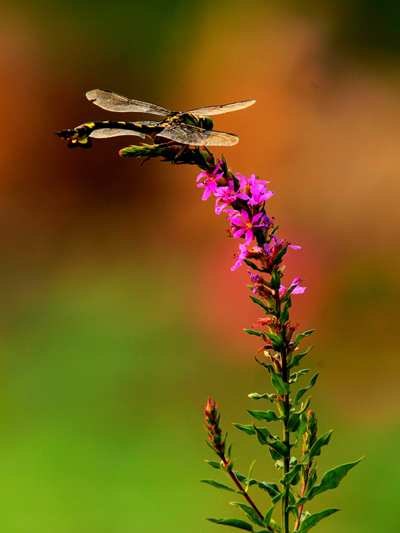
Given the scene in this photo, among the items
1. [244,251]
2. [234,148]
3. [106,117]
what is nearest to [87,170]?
[106,117]

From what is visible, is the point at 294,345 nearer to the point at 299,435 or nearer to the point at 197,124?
the point at 299,435

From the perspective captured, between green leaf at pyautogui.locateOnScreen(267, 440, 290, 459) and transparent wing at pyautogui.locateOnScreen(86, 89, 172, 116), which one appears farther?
transparent wing at pyautogui.locateOnScreen(86, 89, 172, 116)

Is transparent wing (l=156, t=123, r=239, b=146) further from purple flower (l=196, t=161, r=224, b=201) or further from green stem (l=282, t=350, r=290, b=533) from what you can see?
green stem (l=282, t=350, r=290, b=533)

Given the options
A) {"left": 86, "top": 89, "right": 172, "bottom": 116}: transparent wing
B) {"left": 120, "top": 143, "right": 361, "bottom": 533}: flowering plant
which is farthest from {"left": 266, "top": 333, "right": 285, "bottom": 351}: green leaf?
{"left": 86, "top": 89, "right": 172, "bottom": 116}: transparent wing

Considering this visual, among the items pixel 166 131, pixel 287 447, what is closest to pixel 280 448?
pixel 287 447

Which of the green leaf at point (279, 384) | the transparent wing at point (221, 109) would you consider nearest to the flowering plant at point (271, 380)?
the green leaf at point (279, 384)

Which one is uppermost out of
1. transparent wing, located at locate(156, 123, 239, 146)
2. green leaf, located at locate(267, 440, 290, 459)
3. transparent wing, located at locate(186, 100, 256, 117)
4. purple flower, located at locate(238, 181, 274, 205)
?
transparent wing, located at locate(186, 100, 256, 117)

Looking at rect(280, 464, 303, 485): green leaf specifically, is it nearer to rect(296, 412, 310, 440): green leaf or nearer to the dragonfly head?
rect(296, 412, 310, 440): green leaf

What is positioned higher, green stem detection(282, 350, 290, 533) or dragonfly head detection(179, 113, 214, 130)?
dragonfly head detection(179, 113, 214, 130)
